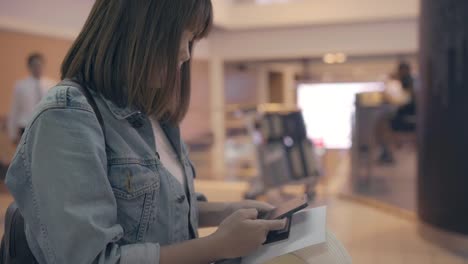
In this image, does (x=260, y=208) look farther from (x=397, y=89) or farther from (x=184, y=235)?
(x=397, y=89)

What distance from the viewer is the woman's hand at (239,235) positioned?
0.87m

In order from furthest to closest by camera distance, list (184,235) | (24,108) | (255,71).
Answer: (255,71) < (24,108) < (184,235)

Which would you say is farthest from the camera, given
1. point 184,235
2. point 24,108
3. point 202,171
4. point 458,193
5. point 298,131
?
point 202,171

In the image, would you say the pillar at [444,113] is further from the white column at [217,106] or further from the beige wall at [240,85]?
the beige wall at [240,85]

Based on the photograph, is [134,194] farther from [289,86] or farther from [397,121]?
[289,86]

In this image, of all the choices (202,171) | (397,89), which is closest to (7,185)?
(397,89)

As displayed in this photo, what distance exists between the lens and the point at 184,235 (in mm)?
1002

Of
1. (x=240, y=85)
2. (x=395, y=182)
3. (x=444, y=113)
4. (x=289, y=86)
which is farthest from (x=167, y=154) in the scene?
(x=289, y=86)

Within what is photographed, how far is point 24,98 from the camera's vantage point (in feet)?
15.1

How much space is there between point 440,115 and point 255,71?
899 centimetres

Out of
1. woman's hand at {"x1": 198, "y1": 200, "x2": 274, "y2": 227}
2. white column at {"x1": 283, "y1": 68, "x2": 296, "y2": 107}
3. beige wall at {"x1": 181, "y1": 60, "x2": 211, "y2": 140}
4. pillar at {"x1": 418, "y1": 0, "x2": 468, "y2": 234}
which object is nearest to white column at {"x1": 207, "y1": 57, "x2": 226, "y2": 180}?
beige wall at {"x1": 181, "y1": 60, "x2": 211, "y2": 140}

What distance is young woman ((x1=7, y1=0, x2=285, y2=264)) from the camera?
77 centimetres

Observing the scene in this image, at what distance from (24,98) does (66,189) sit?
4.24 metres

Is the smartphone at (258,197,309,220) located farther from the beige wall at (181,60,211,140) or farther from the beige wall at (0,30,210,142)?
the beige wall at (181,60,211,140)
